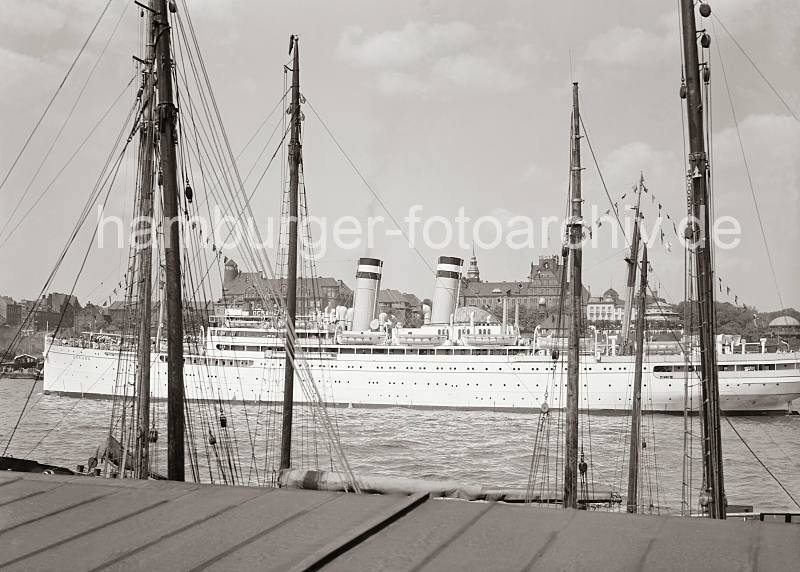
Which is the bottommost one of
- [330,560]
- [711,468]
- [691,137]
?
[711,468]

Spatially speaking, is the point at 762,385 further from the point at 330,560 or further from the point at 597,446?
the point at 330,560

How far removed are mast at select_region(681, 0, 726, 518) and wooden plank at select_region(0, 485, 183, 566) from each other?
464 centimetres

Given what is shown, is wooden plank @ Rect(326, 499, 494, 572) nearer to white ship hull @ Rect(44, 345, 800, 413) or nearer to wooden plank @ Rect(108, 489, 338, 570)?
wooden plank @ Rect(108, 489, 338, 570)

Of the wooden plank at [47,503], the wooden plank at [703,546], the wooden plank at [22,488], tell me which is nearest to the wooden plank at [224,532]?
the wooden plank at [47,503]

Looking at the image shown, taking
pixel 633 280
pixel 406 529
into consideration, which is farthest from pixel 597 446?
pixel 406 529

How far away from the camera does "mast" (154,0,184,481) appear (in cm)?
583

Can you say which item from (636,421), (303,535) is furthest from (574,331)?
(303,535)

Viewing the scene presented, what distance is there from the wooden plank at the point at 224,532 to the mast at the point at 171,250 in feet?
9.16

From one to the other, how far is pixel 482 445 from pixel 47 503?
17328 mm

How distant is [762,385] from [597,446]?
11.7 metres

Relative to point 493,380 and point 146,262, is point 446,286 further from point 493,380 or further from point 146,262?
point 146,262

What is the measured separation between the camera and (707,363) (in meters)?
6.47

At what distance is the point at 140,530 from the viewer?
8.79ft

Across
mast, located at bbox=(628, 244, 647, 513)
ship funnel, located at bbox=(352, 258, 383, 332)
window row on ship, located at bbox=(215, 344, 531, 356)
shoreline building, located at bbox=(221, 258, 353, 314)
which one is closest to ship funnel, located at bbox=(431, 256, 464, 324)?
window row on ship, located at bbox=(215, 344, 531, 356)
